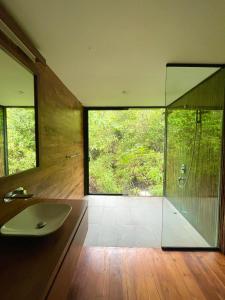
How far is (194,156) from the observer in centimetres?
263

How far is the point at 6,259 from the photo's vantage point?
Result: 0.75 meters

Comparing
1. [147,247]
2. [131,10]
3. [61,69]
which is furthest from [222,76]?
[147,247]

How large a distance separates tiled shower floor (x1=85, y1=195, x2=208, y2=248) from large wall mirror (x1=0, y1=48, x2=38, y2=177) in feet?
4.75

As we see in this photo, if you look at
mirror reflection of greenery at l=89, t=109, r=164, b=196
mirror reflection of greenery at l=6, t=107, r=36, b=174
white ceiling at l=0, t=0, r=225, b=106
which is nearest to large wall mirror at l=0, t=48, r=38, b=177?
mirror reflection of greenery at l=6, t=107, r=36, b=174

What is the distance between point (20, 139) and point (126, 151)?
3.00 metres

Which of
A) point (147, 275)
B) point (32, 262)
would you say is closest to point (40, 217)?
point (32, 262)

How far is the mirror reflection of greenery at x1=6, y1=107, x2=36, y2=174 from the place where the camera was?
1.33 metres

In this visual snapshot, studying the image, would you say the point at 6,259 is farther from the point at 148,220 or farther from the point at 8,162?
the point at 148,220

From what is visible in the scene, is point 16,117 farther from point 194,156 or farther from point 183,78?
point 194,156

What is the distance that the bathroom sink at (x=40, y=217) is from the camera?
105cm

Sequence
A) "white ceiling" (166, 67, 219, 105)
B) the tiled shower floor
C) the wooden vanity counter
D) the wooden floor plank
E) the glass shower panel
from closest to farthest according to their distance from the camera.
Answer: the wooden vanity counter
the wooden floor plank
"white ceiling" (166, 67, 219, 105)
the glass shower panel
the tiled shower floor

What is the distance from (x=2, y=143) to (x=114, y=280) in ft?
5.05

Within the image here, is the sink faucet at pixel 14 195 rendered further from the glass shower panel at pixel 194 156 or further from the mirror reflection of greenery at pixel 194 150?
the mirror reflection of greenery at pixel 194 150

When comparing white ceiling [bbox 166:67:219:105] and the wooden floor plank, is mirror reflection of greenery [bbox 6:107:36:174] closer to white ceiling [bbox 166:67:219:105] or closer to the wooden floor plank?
white ceiling [bbox 166:67:219:105]
